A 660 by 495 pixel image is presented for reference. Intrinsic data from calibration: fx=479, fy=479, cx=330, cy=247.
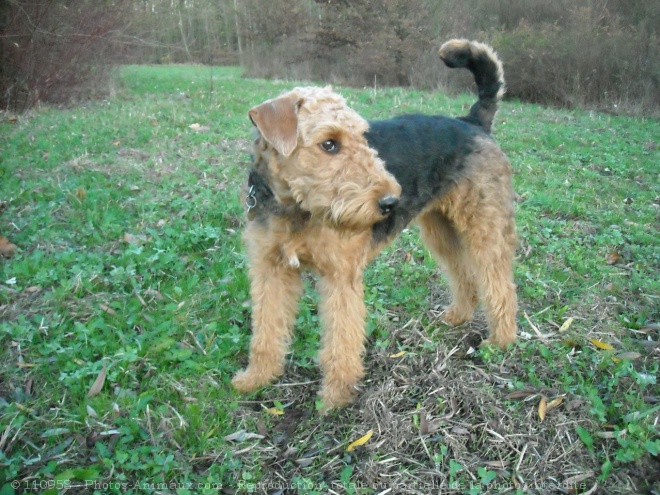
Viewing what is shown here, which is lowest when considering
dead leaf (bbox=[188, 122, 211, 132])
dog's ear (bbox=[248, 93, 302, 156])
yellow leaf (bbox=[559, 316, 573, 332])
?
dead leaf (bbox=[188, 122, 211, 132])

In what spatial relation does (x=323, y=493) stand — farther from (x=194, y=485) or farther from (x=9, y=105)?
(x=9, y=105)

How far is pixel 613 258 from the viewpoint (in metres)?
4.49

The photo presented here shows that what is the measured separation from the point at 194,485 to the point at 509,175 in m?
2.92

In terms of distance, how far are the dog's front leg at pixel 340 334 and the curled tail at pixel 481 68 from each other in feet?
5.78

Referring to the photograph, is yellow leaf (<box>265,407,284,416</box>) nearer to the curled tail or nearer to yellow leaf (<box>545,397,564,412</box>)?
yellow leaf (<box>545,397,564,412</box>)

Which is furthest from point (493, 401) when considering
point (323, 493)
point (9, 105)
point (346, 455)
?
point (9, 105)

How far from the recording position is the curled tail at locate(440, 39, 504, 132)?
3488 mm

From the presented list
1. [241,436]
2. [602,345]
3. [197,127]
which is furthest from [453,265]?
[197,127]

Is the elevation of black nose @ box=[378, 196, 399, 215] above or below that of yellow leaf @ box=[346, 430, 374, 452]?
above

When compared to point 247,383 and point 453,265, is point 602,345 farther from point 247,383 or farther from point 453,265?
point 247,383

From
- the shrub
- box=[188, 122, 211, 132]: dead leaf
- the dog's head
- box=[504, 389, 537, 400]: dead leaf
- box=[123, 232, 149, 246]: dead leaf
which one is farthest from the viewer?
the shrub

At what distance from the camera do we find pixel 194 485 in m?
2.32

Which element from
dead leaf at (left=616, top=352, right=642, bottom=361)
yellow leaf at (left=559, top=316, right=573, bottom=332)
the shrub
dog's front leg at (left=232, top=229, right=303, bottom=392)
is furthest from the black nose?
the shrub

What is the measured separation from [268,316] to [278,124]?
1.21m
